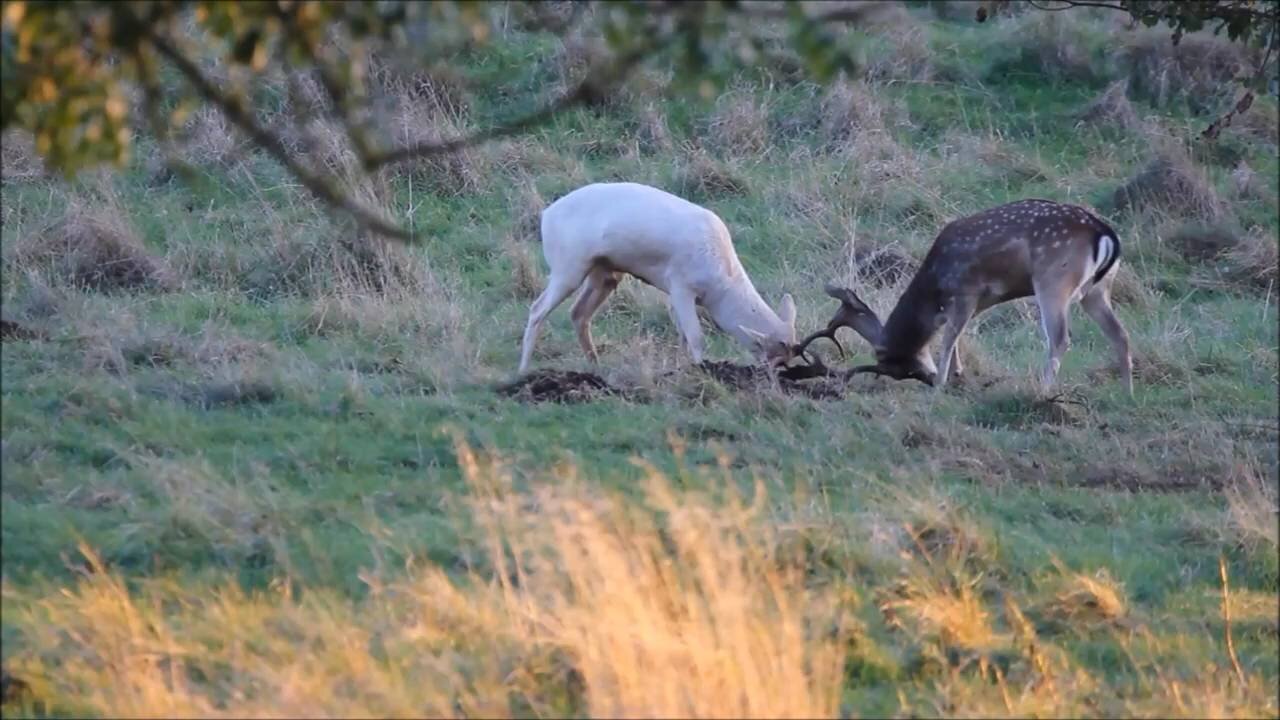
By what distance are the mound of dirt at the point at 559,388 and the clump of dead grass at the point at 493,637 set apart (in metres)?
2.92

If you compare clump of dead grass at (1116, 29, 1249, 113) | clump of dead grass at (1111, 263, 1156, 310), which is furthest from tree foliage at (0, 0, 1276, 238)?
clump of dead grass at (1116, 29, 1249, 113)

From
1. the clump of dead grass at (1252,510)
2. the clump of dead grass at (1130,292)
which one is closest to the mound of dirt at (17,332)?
the clump of dead grass at (1252,510)

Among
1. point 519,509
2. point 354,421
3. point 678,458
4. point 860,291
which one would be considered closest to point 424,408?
point 354,421

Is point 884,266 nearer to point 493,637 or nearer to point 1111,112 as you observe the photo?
point 1111,112

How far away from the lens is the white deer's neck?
36.8ft

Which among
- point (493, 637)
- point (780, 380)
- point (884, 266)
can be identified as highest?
point (493, 637)

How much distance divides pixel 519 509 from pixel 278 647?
1609 millimetres

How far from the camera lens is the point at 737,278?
11.3m

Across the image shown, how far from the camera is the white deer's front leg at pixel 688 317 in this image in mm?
11000

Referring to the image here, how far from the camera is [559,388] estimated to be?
32.2 feet

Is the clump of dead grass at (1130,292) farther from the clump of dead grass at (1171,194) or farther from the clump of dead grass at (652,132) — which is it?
the clump of dead grass at (652,132)

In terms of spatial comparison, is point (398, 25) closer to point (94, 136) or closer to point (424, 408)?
point (94, 136)

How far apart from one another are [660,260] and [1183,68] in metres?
8.76

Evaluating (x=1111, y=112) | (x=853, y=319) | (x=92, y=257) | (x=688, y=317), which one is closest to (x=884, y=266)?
(x=853, y=319)
